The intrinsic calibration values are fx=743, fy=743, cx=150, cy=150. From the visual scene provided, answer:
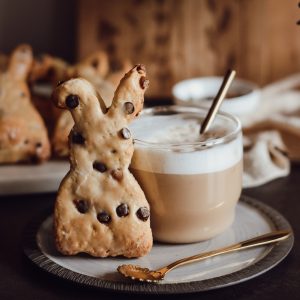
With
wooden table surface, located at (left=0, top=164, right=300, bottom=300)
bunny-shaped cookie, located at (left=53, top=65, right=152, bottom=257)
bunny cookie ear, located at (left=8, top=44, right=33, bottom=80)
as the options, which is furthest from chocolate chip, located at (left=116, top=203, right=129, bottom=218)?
bunny cookie ear, located at (left=8, top=44, right=33, bottom=80)

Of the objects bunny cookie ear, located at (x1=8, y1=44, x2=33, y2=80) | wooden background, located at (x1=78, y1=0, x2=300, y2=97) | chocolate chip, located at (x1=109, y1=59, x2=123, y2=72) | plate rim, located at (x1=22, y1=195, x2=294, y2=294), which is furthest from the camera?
wooden background, located at (x1=78, y1=0, x2=300, y2=97)

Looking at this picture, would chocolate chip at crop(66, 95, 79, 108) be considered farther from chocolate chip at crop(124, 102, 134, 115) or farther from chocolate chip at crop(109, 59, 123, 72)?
chocolate chip at crop(109, 59, 123, 72)

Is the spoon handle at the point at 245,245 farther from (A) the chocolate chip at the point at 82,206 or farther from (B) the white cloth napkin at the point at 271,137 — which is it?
(B) the white cloth napkin at the point at 271,137

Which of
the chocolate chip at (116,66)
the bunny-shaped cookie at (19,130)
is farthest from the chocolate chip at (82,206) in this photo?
the chocolate chip at (116,66)

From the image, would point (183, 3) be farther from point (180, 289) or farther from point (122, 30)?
point (180, 289)

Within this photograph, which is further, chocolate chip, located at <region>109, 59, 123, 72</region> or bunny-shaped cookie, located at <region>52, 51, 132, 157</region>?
chocolate chip, located at <region>109, 59, 123, 72</region>
